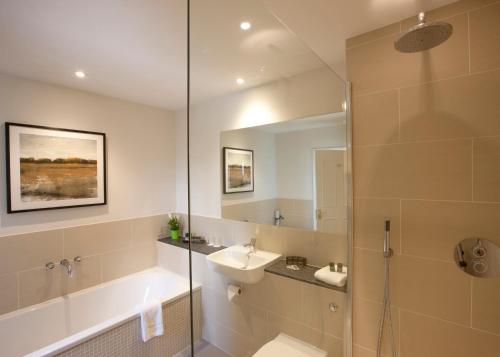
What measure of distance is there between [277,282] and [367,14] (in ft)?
5.51

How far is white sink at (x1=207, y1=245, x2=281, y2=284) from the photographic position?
5.36 ft

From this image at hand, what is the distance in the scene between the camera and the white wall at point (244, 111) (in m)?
1.67

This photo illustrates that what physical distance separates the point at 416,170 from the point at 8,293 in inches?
124

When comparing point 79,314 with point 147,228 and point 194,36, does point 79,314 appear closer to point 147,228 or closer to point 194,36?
point 147,228

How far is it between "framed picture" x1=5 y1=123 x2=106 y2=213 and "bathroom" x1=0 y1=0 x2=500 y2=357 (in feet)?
0.04

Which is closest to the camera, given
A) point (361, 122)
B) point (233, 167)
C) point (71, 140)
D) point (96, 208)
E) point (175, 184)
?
point (361, 122)

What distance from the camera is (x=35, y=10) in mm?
1263

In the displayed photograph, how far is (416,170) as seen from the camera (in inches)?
52.7

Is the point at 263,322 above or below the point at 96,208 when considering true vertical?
below

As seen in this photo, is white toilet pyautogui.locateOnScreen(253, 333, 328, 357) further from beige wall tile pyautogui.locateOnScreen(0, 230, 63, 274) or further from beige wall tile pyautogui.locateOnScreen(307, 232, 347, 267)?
beige wall tile pyautogui.locateOnScreen(0, 230, 63, 274)

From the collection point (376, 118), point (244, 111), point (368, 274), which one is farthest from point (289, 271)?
point (244, 111)

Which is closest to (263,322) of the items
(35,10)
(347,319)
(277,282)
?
(277,282)

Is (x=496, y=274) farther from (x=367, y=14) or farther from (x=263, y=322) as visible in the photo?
(x=367, y=14)

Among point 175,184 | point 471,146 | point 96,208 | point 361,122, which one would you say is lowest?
point 96,208
